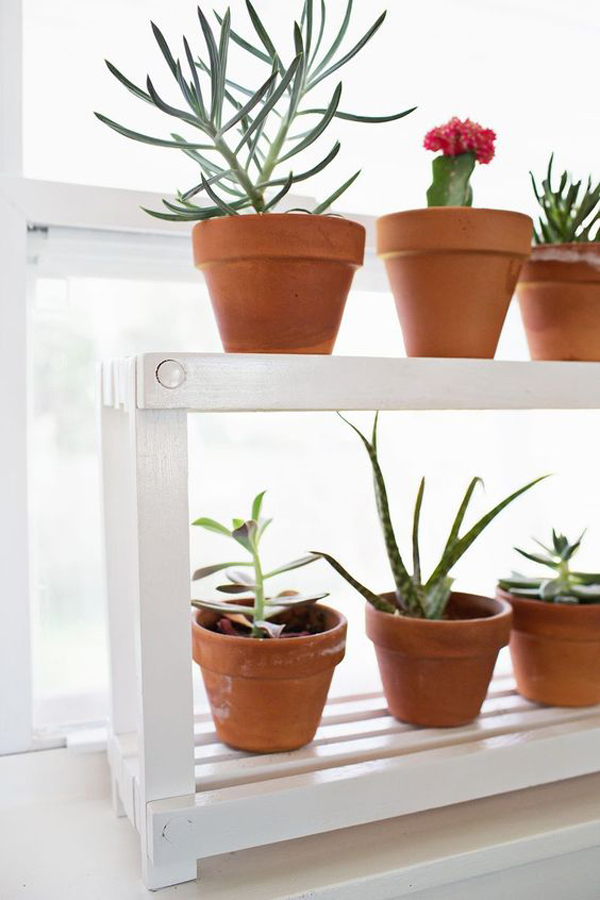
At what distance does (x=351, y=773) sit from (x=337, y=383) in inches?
13.2

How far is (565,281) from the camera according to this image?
0.81 metres

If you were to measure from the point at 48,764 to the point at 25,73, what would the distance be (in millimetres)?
739

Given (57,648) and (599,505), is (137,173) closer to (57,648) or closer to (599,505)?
(57,648)

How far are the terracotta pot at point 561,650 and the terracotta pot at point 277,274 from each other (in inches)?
15.2

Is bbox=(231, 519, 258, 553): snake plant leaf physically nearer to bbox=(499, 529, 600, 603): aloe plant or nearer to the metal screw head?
the metal screw head

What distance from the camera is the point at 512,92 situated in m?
1.06

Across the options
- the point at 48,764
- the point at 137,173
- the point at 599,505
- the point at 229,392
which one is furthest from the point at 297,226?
the point at 599,505

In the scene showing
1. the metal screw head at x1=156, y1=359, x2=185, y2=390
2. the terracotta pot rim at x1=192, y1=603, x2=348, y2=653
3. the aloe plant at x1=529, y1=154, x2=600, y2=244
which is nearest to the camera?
the metal screw head at x1=156, y1=359, x2=185, y2=390

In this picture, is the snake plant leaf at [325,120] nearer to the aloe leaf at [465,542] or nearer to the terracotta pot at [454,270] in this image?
the terracotta pot at [454,270]

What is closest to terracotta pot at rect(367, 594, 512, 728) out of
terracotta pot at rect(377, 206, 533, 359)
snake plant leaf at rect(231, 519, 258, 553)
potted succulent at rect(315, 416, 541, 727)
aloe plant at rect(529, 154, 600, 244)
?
potted succulent at rect(315, 416, 541, 727)

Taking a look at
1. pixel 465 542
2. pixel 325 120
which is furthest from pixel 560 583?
pixel 325 120

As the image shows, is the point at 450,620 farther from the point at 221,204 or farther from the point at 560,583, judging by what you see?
the point at 221,204

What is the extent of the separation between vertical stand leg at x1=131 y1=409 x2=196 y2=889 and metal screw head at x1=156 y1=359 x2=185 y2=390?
24 millimetres

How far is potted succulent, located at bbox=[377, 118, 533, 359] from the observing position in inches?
28.5
